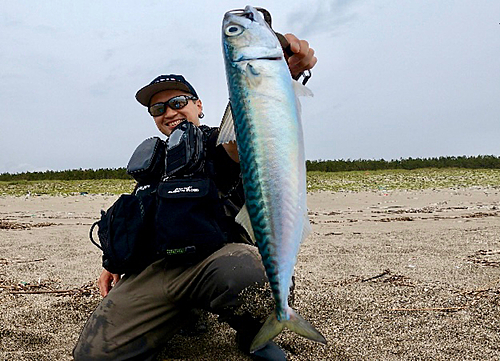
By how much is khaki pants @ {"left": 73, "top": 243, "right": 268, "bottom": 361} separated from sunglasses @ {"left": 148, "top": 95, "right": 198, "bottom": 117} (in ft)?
3.70

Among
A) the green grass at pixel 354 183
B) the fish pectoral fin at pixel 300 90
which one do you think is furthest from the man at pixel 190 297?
the green grass at pixel 354 183

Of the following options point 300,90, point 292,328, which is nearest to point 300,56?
point 300,90

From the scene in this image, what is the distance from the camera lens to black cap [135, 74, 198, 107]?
326 cm

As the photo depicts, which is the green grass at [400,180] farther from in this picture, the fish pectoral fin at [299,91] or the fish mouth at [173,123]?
the fish pectoral fin at [299,91]

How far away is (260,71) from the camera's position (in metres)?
1.66

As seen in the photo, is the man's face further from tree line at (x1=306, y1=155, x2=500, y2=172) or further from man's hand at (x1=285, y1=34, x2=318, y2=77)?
tree line at (x1=306, y1=155, x2=500, y2=172)

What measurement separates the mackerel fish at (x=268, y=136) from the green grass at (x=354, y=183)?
1696 cm

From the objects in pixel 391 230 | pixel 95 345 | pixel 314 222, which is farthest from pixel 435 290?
pixel 314 222

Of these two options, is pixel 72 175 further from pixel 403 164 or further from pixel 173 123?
pixel 173 123

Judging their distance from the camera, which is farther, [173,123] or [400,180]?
[400,180]

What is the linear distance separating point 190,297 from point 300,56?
4.74ft

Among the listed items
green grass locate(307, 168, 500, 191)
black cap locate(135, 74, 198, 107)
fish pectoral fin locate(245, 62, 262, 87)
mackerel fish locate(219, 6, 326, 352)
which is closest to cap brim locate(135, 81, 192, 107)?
black cap locate(135, 74, 198, 107)

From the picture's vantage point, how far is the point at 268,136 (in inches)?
65.9

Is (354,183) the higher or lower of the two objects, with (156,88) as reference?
lower
